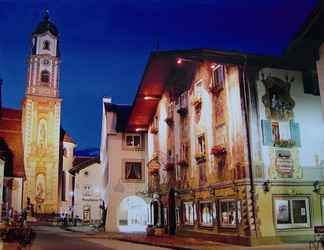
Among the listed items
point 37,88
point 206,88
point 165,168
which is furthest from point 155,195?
point 37,88

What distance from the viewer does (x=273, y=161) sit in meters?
20.3

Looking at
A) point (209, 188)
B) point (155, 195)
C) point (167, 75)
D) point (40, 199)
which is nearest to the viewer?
point (209, 188)

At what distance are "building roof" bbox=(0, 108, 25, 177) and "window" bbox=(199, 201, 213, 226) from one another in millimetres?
39767

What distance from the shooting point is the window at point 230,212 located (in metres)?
20.2

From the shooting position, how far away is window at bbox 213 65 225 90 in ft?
72.7

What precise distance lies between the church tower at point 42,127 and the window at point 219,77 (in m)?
43.7

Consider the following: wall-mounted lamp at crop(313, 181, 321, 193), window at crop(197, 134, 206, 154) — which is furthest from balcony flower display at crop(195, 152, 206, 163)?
wall-mounted lamp at crop(313, 181, 321, 193)

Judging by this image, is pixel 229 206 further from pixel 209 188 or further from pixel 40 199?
pixel 40 199

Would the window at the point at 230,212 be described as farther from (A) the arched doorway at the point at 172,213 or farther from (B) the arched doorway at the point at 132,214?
(B) the arched doorway at the point at 132,214

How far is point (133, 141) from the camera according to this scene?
121ft

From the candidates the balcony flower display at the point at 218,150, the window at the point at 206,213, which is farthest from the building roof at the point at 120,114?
the balcony flower display at the point at 218,150

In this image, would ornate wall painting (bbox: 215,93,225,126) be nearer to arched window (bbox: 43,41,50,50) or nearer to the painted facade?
the painted facade

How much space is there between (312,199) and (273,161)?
2577mm

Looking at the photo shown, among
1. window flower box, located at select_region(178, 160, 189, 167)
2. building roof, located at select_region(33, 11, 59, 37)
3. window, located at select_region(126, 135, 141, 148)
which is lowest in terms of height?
window flower box, located at select_region(178, 160, 189, 167)
